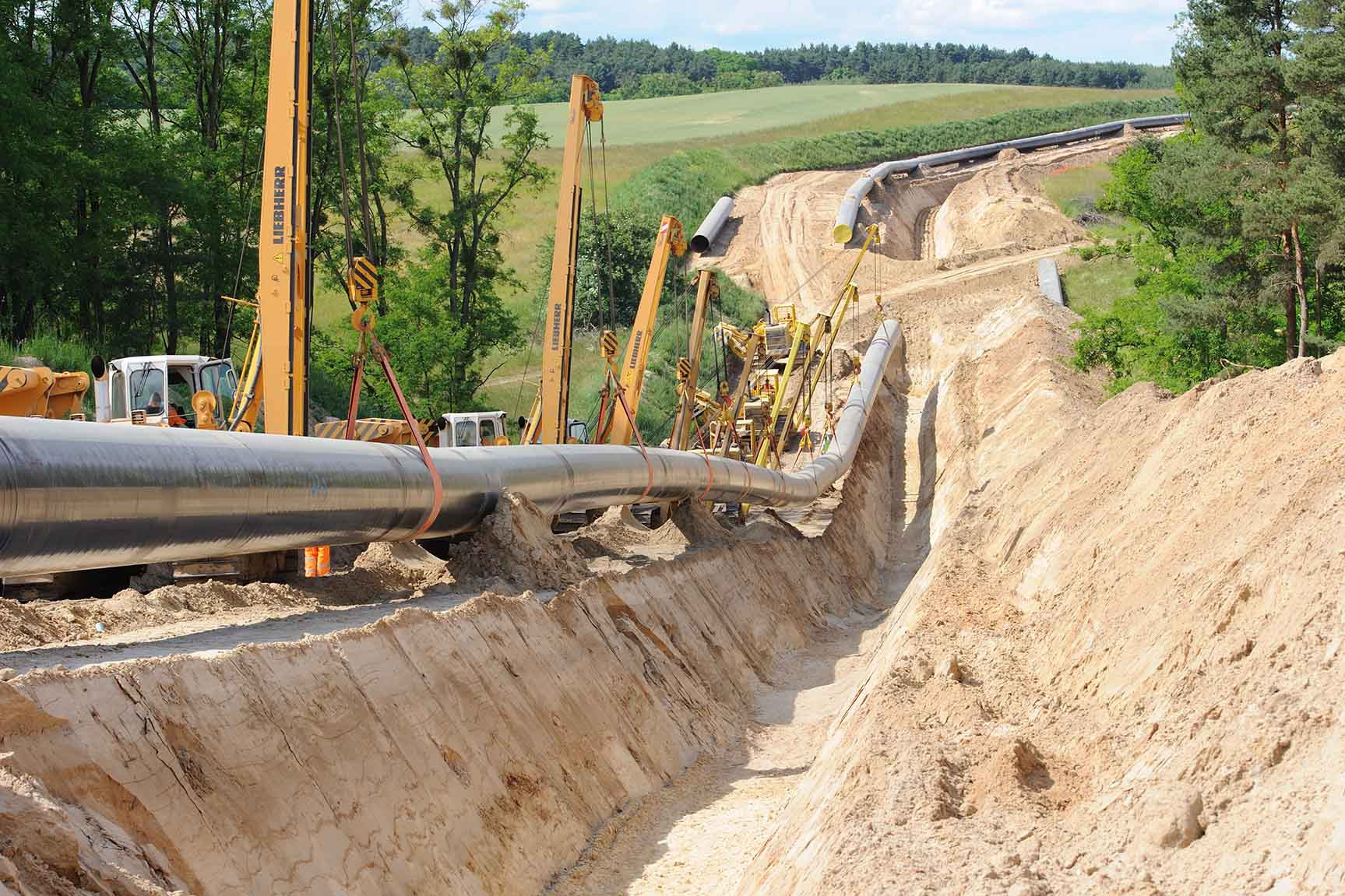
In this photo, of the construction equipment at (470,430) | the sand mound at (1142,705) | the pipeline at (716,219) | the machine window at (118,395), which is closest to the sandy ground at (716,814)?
the sand mound at (1142,705)

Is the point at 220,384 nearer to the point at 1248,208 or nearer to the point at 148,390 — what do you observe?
the point at 148,390

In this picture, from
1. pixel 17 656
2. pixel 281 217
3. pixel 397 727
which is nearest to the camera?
pixel 17 656

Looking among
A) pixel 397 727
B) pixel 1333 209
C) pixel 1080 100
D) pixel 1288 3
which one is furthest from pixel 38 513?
pixel 1080 100

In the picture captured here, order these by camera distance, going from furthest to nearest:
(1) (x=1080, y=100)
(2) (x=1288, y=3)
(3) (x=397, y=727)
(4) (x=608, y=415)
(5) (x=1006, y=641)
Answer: (1) (x=1080, y=100) < (2) (x=1288, y=3) < (4) (x=608, y=415) < (5) (x=1006, y=641) < (3) (x=397, y=727)

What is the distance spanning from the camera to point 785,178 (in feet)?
250

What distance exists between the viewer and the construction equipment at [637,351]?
24977mm

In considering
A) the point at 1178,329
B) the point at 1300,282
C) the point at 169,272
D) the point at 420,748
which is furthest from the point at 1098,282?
the point at 420,748

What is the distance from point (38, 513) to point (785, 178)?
70184 mm

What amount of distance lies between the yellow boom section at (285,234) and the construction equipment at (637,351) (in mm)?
7883

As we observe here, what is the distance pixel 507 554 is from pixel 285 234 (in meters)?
5.29

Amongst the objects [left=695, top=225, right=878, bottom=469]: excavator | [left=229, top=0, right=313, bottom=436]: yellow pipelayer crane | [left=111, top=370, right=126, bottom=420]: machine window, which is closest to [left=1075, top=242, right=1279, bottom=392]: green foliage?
[left=695, top=225, right=878, bottom=469]: excavator

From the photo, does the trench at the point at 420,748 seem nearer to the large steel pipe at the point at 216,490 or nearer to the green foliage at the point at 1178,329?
the large steel pipe at the point at 216,490

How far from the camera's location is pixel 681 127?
108625 millimetres

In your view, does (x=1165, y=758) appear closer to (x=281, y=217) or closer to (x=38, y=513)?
(x=38, y=513)
